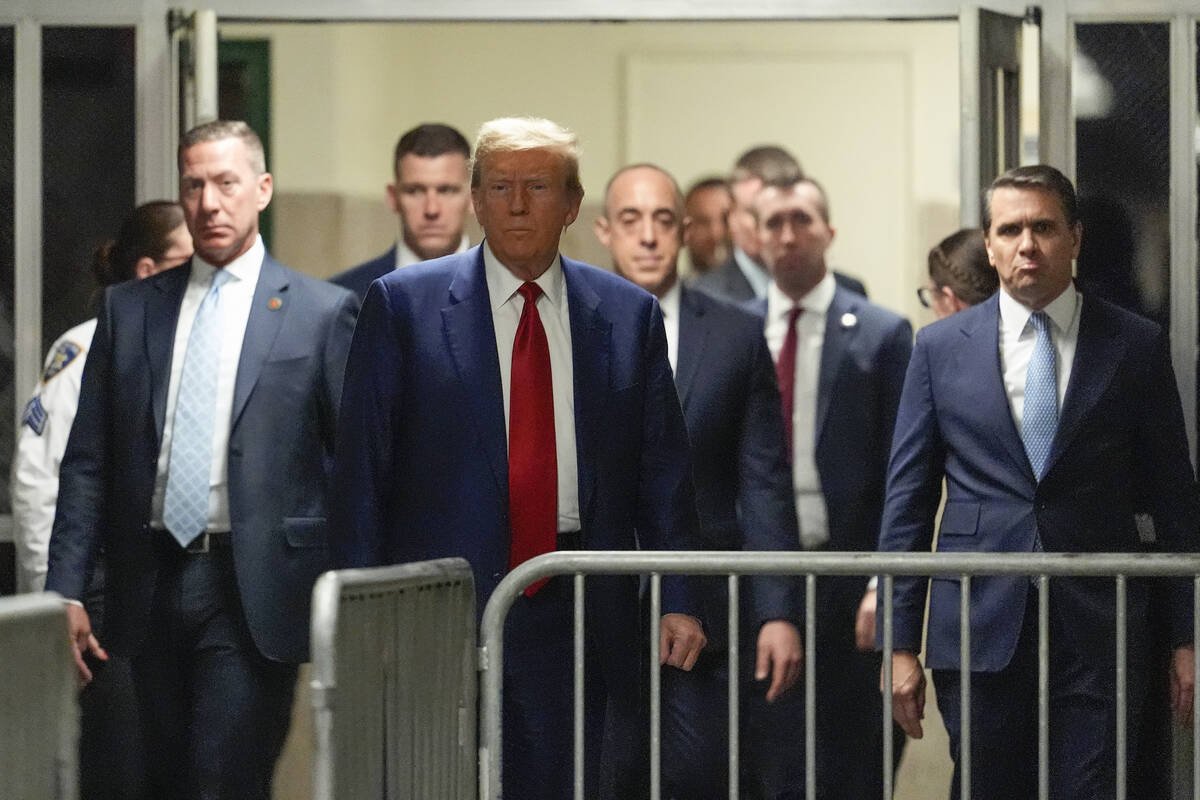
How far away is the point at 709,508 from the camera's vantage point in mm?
5242

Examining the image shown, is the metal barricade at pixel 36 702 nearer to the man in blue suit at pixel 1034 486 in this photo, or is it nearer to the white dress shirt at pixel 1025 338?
the man in blue suit at pixel 1034 486

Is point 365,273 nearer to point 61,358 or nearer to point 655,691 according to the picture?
point 61,358

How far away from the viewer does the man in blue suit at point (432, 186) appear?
→ 6.14 metres

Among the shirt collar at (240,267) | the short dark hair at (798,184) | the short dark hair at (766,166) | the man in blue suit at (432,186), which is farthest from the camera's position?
the short dark hair at (766,166)

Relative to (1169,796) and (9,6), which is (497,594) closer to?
(1169,796)

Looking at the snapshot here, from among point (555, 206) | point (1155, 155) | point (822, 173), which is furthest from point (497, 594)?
point (822, 173)

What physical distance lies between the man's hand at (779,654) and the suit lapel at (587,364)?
1.21 metres

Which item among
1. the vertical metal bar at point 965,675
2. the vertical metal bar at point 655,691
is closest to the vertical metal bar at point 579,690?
the vertical metal bar at point 655,691

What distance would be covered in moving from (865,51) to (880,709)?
4824 millimetres

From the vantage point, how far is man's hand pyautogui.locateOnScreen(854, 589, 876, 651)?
5.41 m

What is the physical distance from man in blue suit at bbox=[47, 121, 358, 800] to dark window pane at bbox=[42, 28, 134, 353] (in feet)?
3.14

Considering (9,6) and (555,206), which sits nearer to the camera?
(555,206)

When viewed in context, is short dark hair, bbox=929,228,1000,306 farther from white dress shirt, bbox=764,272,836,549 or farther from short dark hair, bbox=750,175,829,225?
short dark hair, bbox=750,175,829,225

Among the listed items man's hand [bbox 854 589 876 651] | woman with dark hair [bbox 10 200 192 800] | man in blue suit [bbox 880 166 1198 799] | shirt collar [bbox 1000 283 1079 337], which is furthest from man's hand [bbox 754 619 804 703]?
woman with dark hair [bbox 10 200 192 800]
